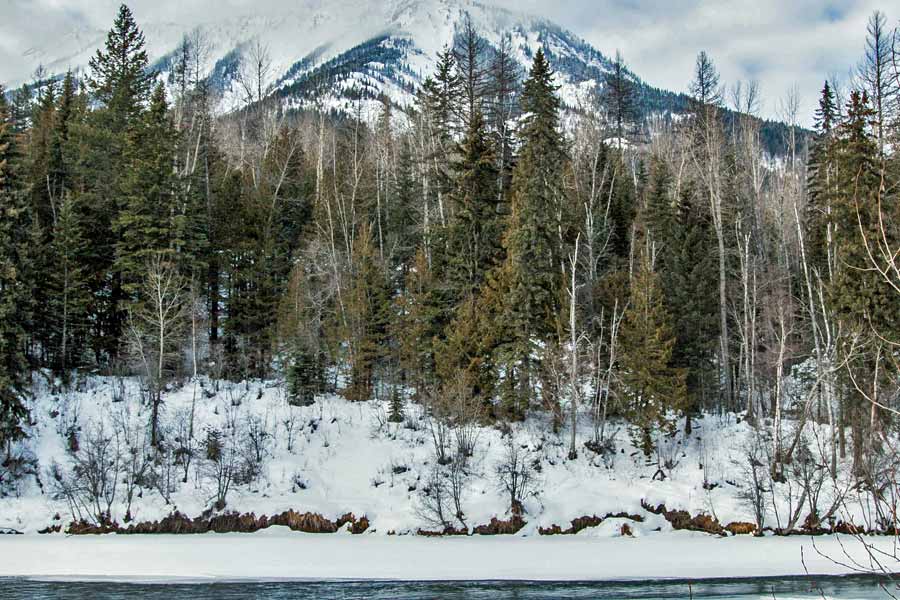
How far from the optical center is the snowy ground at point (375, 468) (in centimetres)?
2464

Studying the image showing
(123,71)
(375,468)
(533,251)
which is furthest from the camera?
(123,71)

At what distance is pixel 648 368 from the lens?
95.3 feet

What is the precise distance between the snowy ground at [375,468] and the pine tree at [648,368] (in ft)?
4.69

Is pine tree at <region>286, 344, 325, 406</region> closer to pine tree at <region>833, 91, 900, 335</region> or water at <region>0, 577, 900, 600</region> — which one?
water at <region>0, 577, 900, 600</region>

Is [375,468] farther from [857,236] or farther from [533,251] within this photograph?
[857,236]

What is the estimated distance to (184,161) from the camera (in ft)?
133

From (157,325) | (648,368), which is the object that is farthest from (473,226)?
(157,325)

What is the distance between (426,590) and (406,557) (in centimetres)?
298

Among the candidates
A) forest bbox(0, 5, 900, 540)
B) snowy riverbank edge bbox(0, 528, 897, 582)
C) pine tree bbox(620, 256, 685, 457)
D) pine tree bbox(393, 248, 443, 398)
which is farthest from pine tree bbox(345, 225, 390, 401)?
pine tree bbox(620, 256, 685, 457)

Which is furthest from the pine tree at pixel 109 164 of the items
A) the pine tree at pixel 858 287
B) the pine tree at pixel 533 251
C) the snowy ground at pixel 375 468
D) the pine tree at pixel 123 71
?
the pine tree at pixel 858 287

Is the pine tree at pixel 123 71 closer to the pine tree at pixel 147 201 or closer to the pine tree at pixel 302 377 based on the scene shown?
the pine tree at pixel 147 201

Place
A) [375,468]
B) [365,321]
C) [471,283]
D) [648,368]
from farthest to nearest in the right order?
[365,321] < [471,283] < [648,368] < [375,468]

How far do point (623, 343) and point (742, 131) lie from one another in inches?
730

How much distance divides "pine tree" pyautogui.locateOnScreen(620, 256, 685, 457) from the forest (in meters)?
0.13
